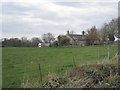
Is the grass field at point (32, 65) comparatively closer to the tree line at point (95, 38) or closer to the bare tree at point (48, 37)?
the tree line at point (95, 38)

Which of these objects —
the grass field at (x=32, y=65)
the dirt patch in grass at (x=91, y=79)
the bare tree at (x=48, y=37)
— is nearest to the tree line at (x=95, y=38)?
the bare tree at (x=48, y=37)

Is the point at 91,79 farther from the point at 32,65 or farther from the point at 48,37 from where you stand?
the point at 48,37

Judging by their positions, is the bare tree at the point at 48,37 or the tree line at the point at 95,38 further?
the bare tree at the point at 48,37

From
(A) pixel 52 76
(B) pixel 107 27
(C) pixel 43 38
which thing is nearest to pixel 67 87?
(A) pixel 52 76

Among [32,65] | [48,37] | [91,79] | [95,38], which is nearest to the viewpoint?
[91,79]

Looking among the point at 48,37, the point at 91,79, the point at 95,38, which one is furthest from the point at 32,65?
the point at 48,37

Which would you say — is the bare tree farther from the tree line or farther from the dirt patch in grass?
the dirt patch in grass

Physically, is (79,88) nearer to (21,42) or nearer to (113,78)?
(113,78)

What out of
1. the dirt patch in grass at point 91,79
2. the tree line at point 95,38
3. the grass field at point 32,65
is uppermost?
the tree line at point 95,38

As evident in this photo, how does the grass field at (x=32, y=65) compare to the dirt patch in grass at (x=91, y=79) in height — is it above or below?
below

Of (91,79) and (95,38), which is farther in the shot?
(95,38)

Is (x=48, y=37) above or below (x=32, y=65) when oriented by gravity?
above

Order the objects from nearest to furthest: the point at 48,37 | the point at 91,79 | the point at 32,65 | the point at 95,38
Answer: the point at 91,79 → the point at 32,65 → the point at 95,38 → the point at 48,37

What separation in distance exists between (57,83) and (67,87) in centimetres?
43
